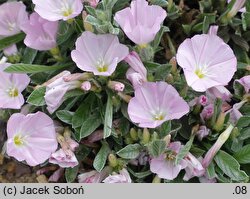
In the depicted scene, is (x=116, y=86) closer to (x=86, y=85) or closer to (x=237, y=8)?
(x=86, y=85)

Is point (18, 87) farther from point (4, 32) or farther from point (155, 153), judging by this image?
point (155, 153)

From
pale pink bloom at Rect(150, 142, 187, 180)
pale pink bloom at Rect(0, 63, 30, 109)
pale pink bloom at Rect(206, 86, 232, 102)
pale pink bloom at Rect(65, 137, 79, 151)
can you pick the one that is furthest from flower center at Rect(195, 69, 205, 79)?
pale pink bloom at Rect(0, 63, 30, 109)

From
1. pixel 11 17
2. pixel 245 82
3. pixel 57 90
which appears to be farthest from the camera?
pixel 11 17

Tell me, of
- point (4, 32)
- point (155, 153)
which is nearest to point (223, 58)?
point (155, 153)

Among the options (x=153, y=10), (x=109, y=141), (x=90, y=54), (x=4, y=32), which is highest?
(x=153, y=10)

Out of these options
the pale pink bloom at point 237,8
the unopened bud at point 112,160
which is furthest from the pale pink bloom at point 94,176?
the pale pink bloom at point 237,8

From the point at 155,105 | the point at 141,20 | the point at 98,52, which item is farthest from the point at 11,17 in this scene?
the point at 155,105
